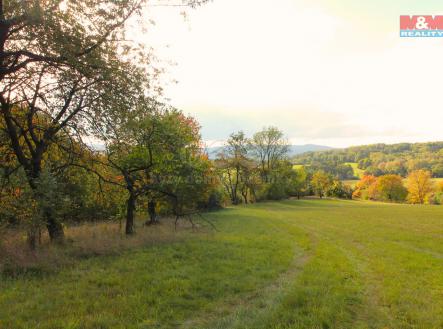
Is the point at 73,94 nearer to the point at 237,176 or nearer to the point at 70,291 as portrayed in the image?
the point at 70,291

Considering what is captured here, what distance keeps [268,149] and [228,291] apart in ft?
224

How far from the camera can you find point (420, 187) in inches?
3410

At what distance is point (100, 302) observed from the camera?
22.8ft

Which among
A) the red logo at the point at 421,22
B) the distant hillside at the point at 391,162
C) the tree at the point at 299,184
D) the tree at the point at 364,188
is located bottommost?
the tree at the point at 364,188

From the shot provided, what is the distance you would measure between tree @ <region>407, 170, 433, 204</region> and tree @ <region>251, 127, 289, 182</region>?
46.8 m

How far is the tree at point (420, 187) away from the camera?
283 ft

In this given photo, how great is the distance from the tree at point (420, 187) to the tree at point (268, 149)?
154 ft

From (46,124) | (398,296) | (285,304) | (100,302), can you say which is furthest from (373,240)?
(46,124)

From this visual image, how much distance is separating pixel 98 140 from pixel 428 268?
15613 mm

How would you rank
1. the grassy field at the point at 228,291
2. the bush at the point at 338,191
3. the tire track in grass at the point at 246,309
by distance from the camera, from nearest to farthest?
1. the tire track in grass at the point at 246,309
2. the grassy field at the point at 228,291
3. the bush at the point at 338,191

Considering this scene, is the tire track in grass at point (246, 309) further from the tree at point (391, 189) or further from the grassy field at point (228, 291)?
the tree at point (391, 189)

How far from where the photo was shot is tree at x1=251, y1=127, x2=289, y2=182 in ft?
242

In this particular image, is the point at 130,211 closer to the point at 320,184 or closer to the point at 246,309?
the point at 246,309

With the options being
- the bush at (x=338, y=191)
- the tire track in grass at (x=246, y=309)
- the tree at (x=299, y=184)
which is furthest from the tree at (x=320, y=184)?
the tire track in grass at (x=246, y=309)
